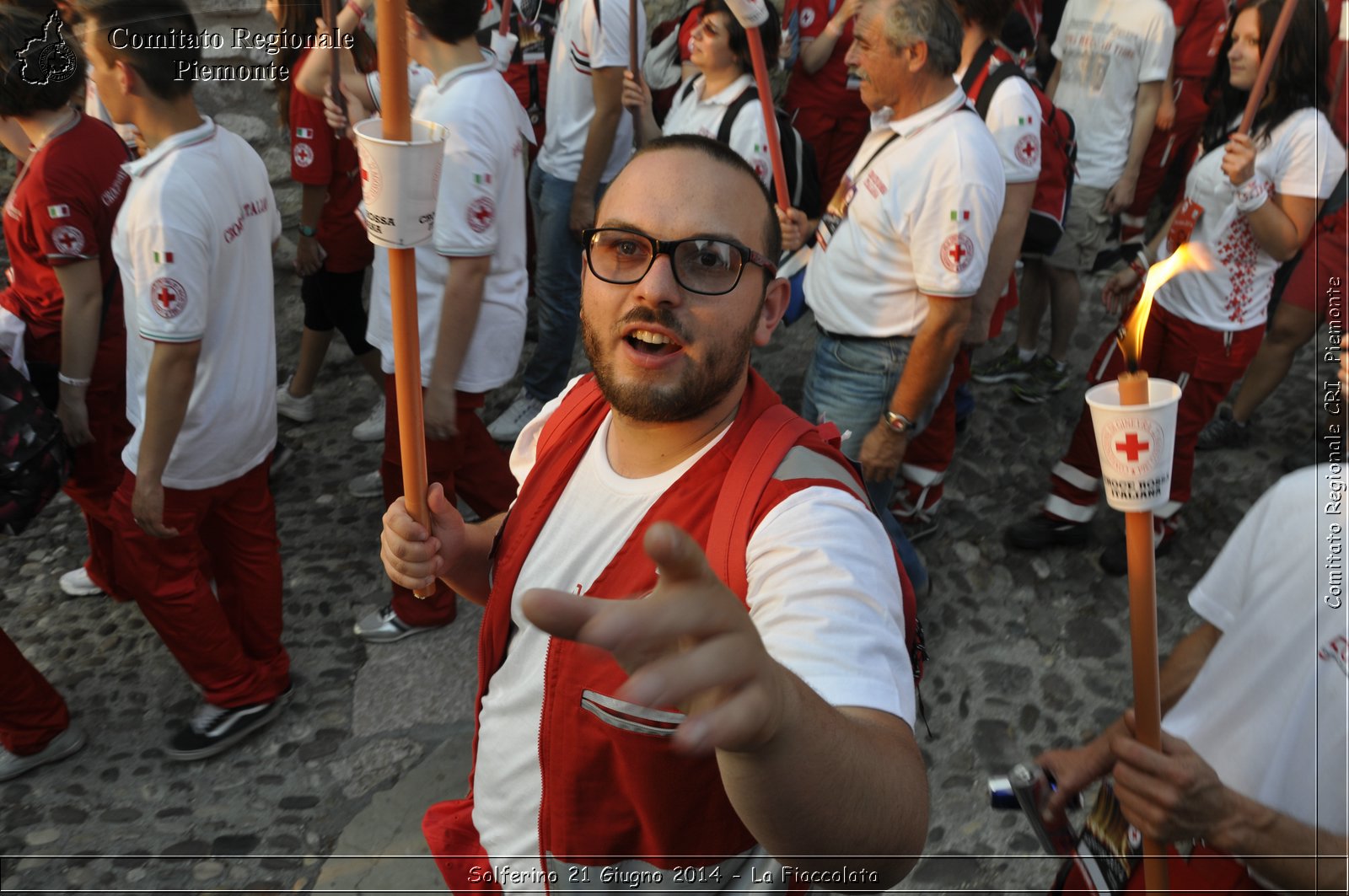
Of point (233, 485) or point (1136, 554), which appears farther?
point (233, 485)

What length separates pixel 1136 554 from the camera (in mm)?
1354

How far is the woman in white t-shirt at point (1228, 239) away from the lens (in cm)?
361

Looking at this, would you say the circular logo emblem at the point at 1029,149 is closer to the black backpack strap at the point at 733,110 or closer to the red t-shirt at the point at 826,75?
the black backpack strap at the point at 733,110

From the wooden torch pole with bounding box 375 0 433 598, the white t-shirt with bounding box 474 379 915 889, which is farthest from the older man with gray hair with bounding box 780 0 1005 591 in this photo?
the wooden torch pole with bounding box 375 0 433 598

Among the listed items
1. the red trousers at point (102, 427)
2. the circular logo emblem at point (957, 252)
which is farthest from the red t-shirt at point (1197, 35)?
the red trousers at point (102, 427)

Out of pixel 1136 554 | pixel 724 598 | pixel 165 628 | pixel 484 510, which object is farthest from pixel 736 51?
pixel 724 598

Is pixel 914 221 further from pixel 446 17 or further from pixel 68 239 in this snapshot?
pixel 68 239

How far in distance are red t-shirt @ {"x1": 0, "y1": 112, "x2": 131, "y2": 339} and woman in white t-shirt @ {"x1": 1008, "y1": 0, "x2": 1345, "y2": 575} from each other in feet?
11.4

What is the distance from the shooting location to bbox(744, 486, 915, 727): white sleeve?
1.37 metres

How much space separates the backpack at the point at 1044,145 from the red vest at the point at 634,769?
9.08 feet

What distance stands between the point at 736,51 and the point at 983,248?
1.48 metres

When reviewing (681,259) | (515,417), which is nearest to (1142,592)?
(681,259)

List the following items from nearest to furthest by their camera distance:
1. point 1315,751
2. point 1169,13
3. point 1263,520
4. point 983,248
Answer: point 1315,751 < point 1263,520 < point 983,248 < point 1169,13

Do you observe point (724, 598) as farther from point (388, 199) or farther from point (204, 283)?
point (204, 283)
